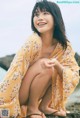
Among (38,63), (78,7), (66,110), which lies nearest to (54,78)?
(38,63)

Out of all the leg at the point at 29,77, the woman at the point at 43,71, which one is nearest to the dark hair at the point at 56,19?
the woman at the point at 43,71

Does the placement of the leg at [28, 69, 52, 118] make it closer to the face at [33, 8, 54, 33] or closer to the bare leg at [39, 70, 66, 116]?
the bare leg at [39, 70, 66, 116]

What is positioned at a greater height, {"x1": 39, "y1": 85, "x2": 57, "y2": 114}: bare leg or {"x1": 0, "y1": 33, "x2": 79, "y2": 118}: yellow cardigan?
{"x1": 0, "y1": 33, "x2": 79, "y2": 118}: yellow cardigan

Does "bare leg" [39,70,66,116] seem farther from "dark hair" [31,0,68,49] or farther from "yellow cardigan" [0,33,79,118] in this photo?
"dark hair" [31,0,68,49]

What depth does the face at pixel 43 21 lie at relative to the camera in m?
1.72

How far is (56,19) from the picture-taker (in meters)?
1.74

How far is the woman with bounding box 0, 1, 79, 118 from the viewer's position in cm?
166

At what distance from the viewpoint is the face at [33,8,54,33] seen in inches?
67.8

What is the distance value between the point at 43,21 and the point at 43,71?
0.21 metres

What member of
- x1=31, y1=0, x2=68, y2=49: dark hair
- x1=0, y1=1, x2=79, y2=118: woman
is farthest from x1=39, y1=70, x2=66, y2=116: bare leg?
x1=31, y1=0, x2=68, y2=49: dark hair

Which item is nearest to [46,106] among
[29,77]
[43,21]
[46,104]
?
[46,104]

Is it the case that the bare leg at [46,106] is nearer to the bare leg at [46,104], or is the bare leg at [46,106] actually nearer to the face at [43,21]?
the bare leg at [46,104]

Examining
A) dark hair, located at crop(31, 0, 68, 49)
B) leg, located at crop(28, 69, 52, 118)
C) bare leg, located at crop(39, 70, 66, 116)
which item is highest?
dark hair, located at crop(31, 0, 68, 49)

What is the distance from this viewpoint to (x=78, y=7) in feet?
6.29
